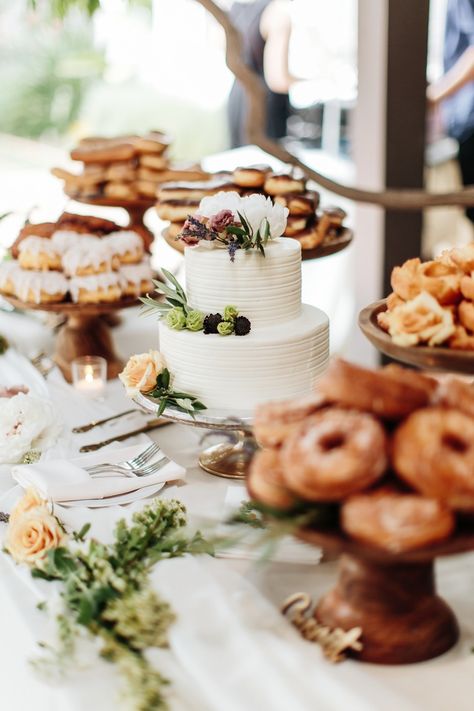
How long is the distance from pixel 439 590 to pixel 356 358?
11.2 ft

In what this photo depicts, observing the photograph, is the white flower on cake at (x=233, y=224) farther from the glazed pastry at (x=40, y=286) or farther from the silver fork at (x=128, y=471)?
the glazed pastry at (x=40, y=286)

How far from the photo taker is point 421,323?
1.25 metres

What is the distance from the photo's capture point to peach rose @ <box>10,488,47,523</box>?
1342 millimetres

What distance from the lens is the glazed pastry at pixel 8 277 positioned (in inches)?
86.5

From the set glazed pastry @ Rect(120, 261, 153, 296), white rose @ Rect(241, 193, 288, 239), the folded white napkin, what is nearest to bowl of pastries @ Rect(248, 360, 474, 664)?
the folded white napkin

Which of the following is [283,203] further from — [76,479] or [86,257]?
[76,479]

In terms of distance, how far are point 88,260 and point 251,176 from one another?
47 centimetres

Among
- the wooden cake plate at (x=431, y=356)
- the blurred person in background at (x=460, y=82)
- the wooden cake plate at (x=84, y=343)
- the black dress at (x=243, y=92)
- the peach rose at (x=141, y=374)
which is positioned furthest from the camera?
the black dress at (x=243, y=92)

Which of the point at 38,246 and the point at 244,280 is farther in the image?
the point at 38,246

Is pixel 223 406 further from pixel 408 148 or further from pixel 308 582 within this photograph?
pixel 408 148

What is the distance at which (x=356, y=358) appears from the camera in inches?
181

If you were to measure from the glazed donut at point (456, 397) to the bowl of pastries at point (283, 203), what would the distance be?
42.7 inches

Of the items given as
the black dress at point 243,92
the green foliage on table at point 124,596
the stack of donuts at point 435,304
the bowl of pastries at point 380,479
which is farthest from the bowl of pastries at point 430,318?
the black dress at point 243,92

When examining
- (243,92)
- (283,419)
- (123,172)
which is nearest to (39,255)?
(123,172)
